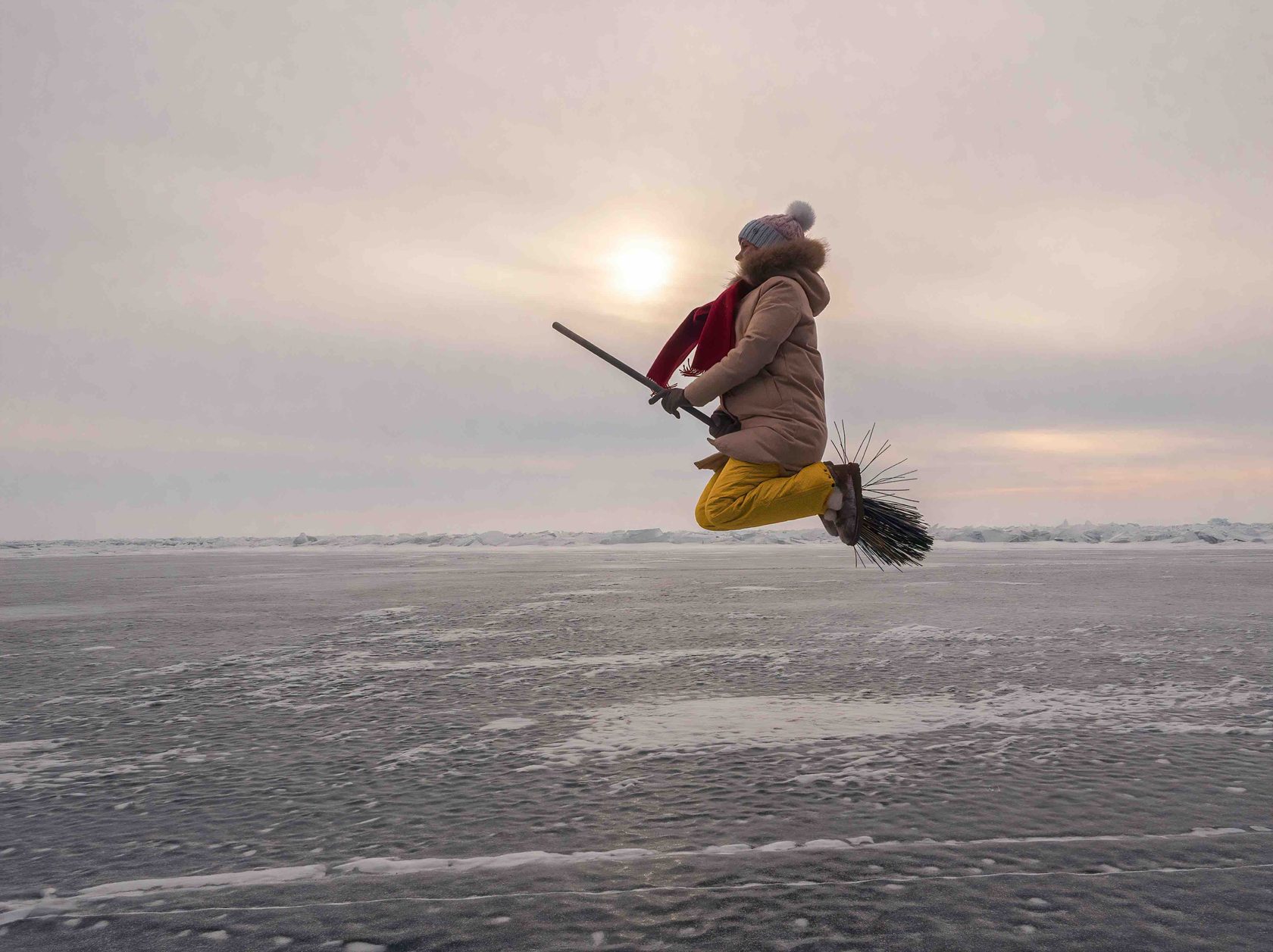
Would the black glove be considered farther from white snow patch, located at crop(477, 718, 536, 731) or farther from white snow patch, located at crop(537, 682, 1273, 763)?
white snow patch, located at crop(477, 718, 536, 731)

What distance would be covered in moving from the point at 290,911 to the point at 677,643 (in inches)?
148

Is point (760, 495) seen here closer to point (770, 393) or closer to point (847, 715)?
point (770, 393)

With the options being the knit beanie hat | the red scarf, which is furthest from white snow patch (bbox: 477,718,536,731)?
the knit beanie hat

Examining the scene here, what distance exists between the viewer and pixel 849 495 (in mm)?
3057

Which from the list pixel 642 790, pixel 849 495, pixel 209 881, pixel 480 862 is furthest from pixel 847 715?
pixel 209 881

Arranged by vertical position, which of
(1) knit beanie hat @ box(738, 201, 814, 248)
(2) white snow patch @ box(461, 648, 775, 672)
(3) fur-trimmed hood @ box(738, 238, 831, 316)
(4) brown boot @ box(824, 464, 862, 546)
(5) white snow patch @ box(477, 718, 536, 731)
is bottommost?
(5) white snow patch @ box(477, 718, 536, 731)

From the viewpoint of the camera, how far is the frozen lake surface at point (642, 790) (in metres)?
1.74

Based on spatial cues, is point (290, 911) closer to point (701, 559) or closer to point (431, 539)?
point (701, 559)

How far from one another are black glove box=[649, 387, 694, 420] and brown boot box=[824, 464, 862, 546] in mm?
546

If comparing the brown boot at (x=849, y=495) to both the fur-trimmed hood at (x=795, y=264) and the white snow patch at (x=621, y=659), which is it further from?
the white snow patch at (x=621, y=659)

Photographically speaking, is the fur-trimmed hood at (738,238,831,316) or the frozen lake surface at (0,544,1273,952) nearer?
the frozen lake surface at (0,544,1273,952)

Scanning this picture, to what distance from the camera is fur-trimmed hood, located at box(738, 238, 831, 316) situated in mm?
3146

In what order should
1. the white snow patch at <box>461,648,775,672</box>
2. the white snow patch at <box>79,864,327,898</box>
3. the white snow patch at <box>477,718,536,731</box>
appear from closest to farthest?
1. the white snow patch at <box>79,864,327,898</box>
2. the white snow patch at <box>477,718,536,731</box>
3. the white snow patch at <box>461,648,775,672</box>

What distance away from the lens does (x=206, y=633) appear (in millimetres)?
6176
